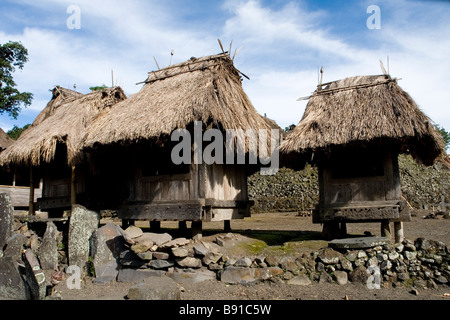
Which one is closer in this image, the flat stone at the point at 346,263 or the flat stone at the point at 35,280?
the flat stone at the point at 35,280

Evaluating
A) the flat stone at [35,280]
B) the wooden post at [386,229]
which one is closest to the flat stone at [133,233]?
the flat stone at [35,280]

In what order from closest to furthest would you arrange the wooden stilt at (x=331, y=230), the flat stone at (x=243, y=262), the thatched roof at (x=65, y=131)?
the flat stone at (x=243, y=262), the wooden stilt at (x=331, y=230), the thatched roof at (x=65, y=131)

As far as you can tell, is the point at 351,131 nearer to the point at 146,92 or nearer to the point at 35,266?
the point at 146,92

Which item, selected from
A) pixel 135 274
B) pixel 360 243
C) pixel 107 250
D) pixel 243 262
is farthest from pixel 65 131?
pixel 360 243

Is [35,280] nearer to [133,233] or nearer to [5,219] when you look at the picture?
[133,233]

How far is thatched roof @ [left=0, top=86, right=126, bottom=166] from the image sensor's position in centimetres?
991

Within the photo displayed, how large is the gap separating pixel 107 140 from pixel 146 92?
2425 mm

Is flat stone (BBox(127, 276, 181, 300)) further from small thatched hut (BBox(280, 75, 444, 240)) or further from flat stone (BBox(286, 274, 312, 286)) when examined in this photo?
small thatched hut (BBox(280, 75, 444, 240))

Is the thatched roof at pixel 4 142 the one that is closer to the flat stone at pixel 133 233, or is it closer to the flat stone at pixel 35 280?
the flat stone at pixel 133 233

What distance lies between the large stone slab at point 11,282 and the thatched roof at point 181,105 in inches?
129

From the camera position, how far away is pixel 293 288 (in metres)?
6.72

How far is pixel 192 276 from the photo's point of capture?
7.35 metres

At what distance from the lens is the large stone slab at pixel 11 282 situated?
7129mm

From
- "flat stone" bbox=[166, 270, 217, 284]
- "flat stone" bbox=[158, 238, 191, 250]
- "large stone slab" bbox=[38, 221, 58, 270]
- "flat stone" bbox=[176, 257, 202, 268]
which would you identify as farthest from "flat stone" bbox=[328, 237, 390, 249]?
"large stone slab" bbox=[38, 221, 58, 270]
